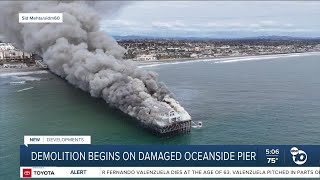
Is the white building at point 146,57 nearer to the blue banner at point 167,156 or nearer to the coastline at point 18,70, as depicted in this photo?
the coastline at point 18,70

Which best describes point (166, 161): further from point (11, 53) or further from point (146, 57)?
point (146, 57)

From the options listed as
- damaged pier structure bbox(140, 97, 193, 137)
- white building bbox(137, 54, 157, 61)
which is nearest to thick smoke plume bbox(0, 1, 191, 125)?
damaged pier structure bbox(140, 97, 193, 137)

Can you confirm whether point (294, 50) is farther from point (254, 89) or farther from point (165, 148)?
point (165, 148)

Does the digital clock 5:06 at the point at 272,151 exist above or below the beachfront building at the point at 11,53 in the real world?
below

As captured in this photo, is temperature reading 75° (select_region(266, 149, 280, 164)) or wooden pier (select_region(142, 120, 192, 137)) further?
wooden pier (select_region(142, 120, 192, 137))

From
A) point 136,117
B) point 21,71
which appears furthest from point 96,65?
point 21,71

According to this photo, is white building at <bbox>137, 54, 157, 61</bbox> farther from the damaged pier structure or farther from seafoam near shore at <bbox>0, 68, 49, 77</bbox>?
the damaged pier structure

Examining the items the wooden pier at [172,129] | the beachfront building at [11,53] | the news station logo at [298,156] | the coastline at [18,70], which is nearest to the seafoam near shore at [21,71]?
the coastline at [18,70]
